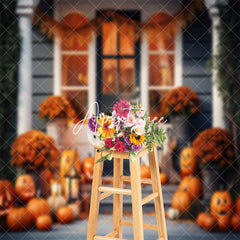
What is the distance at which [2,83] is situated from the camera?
3.10 metres

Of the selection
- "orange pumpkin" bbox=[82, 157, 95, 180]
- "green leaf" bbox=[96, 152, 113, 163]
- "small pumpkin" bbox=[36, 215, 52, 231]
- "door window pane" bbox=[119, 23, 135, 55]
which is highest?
"door window pane" bbox=[119, 23, 135, 55]

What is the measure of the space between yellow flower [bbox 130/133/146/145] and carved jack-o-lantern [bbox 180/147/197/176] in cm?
149

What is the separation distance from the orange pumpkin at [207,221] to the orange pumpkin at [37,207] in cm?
119

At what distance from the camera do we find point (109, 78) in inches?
135

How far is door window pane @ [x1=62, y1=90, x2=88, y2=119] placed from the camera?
334cm

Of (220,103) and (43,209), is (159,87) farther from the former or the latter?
(43,209)

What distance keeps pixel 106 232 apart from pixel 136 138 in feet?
4.04

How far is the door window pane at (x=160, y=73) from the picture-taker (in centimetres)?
A: 341

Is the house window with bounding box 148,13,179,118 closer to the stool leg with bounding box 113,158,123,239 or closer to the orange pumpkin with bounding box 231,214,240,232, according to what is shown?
the orange pumpkin with bounding box 231,214,240,232

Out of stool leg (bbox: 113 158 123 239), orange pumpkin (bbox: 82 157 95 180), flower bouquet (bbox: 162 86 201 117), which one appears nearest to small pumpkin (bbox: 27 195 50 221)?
orange pumpkin (bbox: 82 157 95 180)

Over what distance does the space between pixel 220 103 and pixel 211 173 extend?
60 cm

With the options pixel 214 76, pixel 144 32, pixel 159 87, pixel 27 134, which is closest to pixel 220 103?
pixel 214 76

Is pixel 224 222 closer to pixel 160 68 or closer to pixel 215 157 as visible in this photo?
pixel 215 157

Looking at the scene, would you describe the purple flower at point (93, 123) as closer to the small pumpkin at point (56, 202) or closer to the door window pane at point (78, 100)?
the small pumpkin at point (56, 202)
